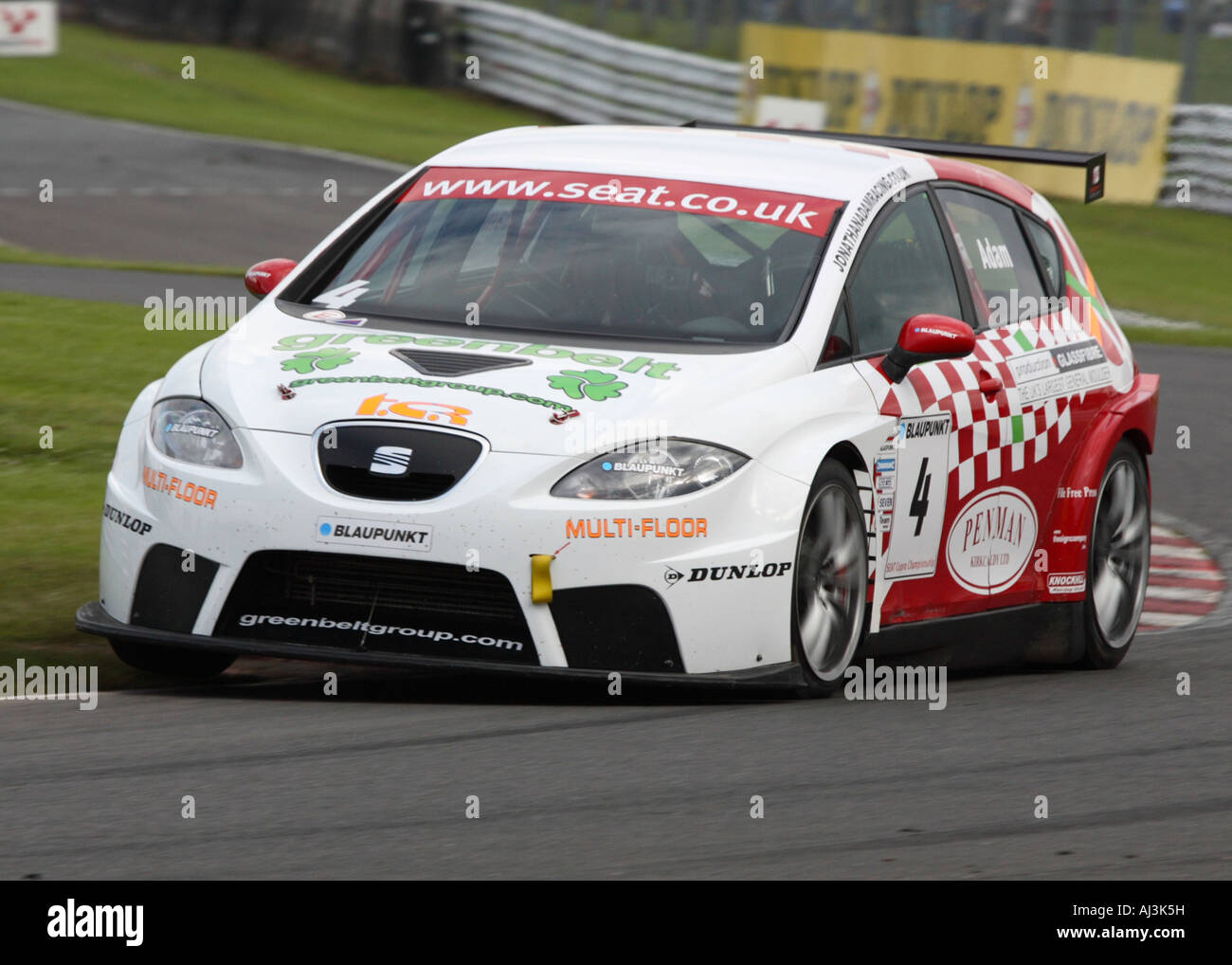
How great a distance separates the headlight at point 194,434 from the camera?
5965mm

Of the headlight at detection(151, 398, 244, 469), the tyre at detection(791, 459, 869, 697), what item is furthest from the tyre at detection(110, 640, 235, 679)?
the tyre at detection(791, 459, 869, 697)

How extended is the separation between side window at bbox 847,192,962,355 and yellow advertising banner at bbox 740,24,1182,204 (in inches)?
702

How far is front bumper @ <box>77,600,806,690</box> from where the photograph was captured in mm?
5707

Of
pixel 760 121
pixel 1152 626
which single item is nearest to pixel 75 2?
pixel 760 121

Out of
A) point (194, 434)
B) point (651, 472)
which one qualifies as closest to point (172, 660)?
point (194, 434)

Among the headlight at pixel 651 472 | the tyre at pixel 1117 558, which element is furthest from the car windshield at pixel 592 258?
the tyre at pixel 1117 558

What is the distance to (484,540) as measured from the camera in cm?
564

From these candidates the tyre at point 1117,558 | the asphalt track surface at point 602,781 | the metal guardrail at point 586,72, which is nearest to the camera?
the asphalt track surface at point 602,781

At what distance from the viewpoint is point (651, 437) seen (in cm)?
581

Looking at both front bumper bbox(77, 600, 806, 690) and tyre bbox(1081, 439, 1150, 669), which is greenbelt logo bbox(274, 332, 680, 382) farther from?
tyre bbox(1081, 439, 1150, 669)

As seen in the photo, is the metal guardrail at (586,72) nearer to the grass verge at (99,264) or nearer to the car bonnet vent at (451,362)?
the grass verge at (99,264)

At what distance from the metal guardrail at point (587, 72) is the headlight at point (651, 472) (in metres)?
24.2

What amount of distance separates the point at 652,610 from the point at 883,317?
5.31 feet
